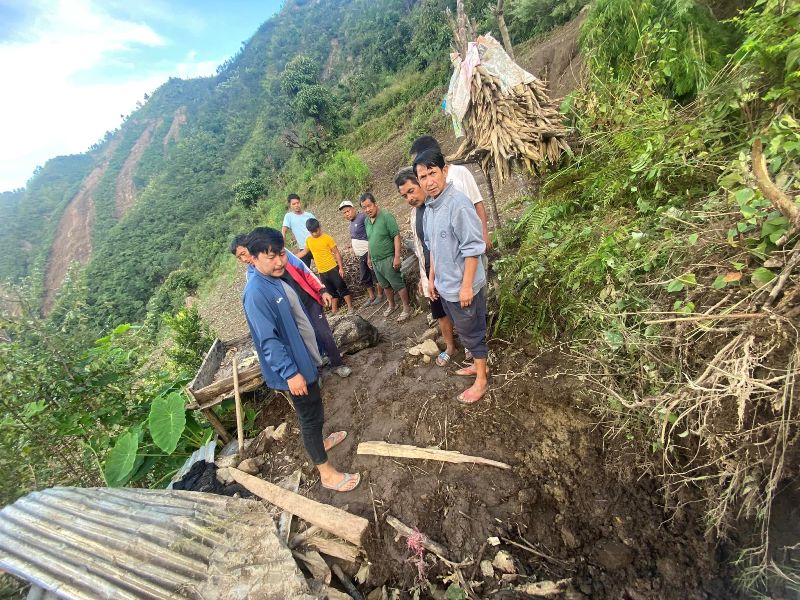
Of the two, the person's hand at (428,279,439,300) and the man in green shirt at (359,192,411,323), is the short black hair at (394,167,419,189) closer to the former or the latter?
the person's hand at (428,279,439,300)

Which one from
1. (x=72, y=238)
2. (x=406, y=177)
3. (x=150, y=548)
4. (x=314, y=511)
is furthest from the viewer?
(x=72, y=238)

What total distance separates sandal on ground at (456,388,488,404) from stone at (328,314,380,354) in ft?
5.46

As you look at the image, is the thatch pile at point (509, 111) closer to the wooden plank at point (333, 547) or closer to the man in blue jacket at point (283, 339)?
the man in blue jacket at point (283, 339)

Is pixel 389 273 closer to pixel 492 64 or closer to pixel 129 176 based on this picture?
pixel 492 64

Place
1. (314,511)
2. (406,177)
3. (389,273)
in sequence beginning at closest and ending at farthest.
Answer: (314,511) → (406,177) → (389,273)

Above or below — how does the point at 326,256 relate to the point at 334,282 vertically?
above

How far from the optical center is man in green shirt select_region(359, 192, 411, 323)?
4.25m

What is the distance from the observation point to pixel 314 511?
238 centimetres

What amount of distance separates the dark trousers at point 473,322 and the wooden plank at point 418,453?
0.70 metres

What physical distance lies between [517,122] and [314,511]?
359cm

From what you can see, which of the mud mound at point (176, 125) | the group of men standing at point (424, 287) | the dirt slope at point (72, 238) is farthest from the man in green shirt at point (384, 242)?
the mud mound at point (176, 125)

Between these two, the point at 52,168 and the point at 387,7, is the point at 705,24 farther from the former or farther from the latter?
the point at 52,168

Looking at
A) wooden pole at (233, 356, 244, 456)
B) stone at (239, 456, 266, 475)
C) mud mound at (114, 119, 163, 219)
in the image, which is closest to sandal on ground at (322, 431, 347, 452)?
→ stone at (239, 456, 266, 475)

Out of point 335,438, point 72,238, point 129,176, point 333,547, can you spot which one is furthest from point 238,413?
point 129,176
